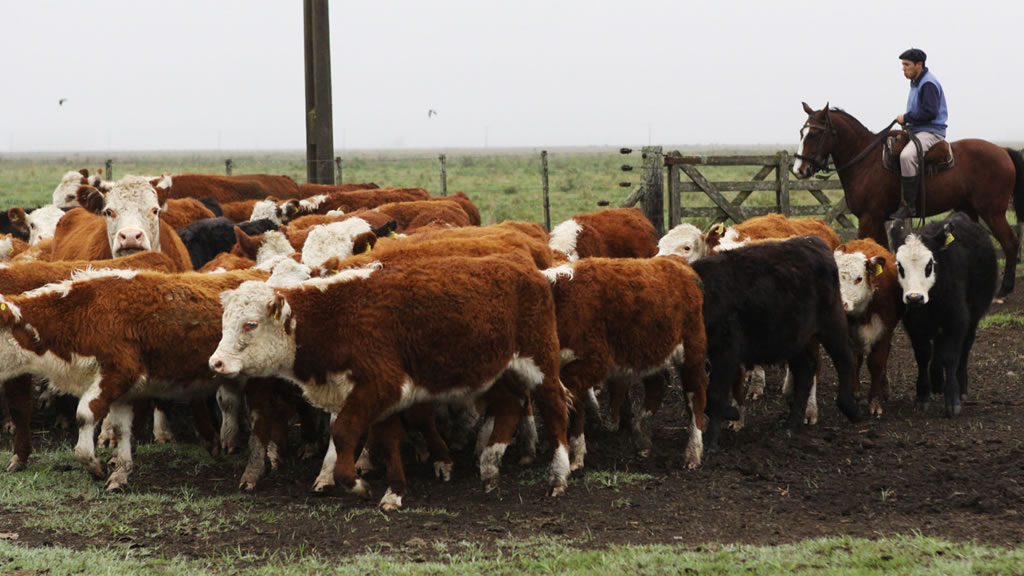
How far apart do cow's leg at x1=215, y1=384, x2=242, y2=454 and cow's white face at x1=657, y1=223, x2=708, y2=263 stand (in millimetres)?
3999

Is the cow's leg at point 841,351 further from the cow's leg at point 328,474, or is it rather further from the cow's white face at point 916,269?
the cow's leg at point 328,474

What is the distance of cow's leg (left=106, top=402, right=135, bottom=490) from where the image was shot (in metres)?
7.35

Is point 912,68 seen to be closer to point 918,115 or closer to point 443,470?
point 918,115

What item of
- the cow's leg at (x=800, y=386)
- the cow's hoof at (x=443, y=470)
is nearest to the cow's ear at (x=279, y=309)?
the cow's hoof at (x=443, y=470)

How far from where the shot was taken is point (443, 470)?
7617 mm

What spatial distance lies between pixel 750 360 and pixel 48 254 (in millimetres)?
6732

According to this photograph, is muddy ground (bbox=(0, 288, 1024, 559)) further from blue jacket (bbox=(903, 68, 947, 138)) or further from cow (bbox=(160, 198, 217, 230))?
blue jacket (bbox=(903, 68, 947, 138))

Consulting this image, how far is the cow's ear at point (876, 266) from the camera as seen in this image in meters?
9.48

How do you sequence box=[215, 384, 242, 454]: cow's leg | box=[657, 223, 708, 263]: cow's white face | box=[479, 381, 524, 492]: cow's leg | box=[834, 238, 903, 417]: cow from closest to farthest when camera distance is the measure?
box=[479, 381, 524, 492]: cow's leg, box=[215, 384, 242, 454]: cow's leg, box=[834, 238, 903, 417]: cow, box=[657, 223, 708, 263]: cow's white face

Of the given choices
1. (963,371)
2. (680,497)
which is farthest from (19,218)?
(963,371)

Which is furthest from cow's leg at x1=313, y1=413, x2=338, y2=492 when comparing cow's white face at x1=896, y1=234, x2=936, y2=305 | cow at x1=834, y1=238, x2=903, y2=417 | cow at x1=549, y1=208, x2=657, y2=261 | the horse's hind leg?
the horse's hind leg

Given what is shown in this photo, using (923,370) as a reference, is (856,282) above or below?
above

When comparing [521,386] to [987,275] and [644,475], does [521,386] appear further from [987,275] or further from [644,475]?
[987,275]

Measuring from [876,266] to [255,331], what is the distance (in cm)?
524
